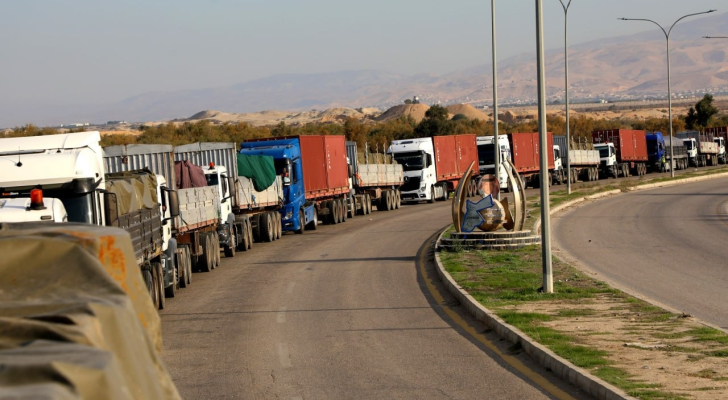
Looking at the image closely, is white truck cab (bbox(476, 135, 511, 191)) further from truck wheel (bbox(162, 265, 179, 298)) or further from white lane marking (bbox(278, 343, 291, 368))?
white lane marking (bbox(278, 343, 291, 368))

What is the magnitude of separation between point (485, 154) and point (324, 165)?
74.3 ft

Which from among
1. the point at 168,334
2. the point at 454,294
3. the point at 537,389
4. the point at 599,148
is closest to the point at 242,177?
the point at 454,294

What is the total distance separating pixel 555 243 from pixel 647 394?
60.6ft

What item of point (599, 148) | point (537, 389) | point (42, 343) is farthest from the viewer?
point (599, 148)

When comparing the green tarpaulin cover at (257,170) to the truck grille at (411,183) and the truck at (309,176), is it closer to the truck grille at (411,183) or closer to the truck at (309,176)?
the truck at (309,176)

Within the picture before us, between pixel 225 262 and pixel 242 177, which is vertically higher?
pixel 242 177

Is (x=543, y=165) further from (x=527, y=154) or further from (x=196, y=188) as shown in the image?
(x=527, y=154)

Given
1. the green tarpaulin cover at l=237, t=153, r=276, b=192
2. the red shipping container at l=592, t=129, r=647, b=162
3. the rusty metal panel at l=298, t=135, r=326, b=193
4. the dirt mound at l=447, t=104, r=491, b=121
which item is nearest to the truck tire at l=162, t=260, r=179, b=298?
the green tarpaulin cover at l=237, t=153, r=276, b=192

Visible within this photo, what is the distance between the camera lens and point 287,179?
3356 centimetres

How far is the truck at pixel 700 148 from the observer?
284ft

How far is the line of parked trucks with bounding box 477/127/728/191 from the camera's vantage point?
59.5m

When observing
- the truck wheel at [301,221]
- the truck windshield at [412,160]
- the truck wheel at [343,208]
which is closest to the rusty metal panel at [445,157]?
the truck windshield at [412,160]

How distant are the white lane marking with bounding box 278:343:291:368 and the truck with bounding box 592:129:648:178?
208 ft

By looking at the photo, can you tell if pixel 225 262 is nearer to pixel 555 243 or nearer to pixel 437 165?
pixel 555 243
